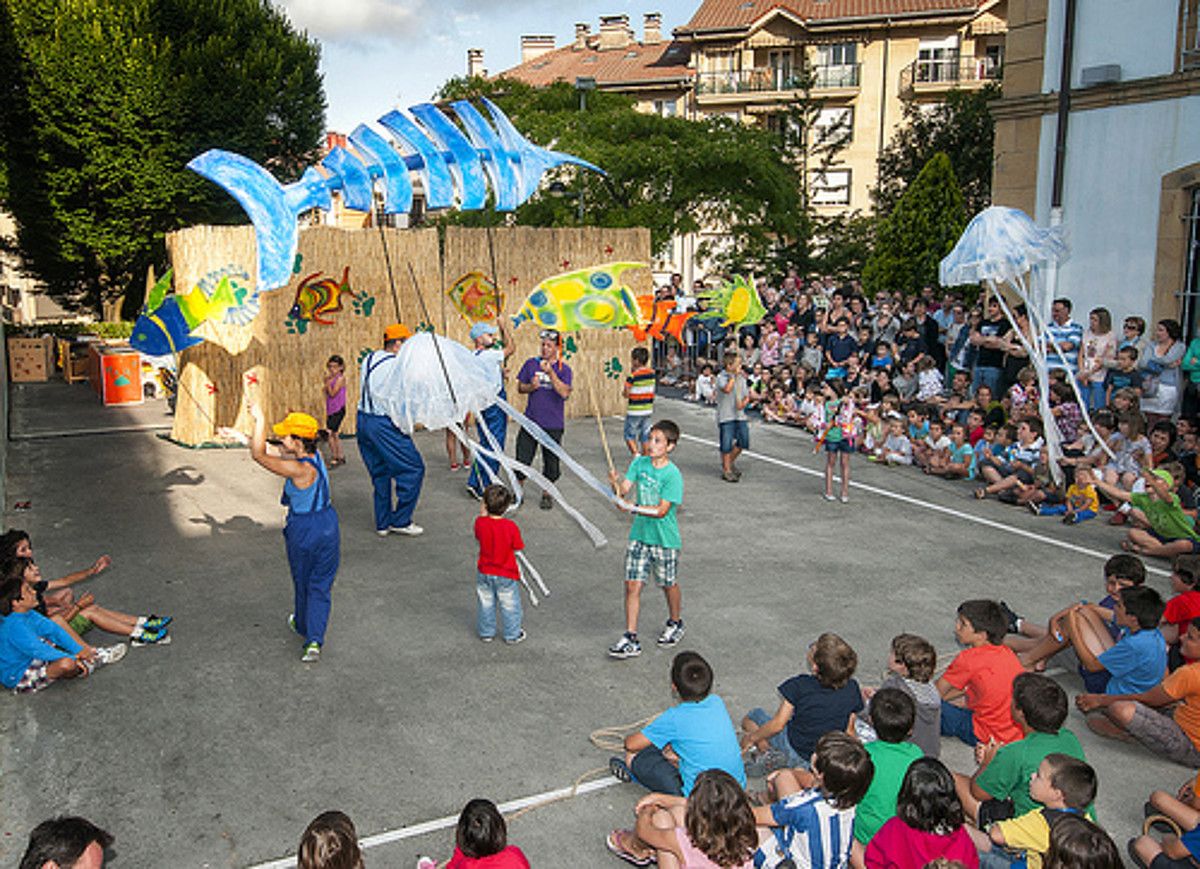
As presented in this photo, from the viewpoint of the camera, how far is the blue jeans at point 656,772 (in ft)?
16.7

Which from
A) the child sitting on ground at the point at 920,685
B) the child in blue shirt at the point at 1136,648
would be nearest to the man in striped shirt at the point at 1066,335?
the child in blue shirt at the point at 1136,648

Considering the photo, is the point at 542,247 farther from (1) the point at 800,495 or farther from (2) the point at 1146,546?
(2) the point at 1146,546

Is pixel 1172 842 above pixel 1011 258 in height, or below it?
below

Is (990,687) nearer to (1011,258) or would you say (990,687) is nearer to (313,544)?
(313,544)

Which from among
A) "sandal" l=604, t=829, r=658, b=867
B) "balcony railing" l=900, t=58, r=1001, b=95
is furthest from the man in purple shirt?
"balcony railing" l=900, t=58, r=1001, b=95

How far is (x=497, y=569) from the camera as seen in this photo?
7.17m

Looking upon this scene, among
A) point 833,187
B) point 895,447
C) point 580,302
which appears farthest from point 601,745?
point 833,187

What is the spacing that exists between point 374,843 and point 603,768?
137cm

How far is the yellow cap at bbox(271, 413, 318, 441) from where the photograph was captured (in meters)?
6.86

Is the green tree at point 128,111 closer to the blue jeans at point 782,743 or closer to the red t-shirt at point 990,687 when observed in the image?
the blue jeans at point 782,743

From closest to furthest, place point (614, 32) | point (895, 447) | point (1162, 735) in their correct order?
point (1162, 735), point (895, 447), point (614, 32)

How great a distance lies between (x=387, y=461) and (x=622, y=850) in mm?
5867

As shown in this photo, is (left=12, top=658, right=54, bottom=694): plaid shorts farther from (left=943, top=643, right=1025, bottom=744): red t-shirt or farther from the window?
the window

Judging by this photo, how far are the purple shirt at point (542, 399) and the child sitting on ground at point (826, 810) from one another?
23.1ft
